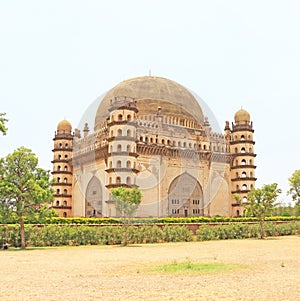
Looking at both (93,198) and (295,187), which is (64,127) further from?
(295,187)

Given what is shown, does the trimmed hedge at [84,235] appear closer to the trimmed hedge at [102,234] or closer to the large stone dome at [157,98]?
the trimmed hedge at [102,234]

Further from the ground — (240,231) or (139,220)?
(139,220)

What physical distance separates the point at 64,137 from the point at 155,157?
43.6 feet

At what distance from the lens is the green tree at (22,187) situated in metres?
19.7

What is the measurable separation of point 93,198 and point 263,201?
19958 millimetres

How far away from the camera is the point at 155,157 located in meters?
40.3

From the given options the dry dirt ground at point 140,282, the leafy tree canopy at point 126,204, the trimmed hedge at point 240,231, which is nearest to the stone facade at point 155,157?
the leafy tree canopy at point 126,204

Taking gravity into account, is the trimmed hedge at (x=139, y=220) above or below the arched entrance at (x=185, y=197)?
below

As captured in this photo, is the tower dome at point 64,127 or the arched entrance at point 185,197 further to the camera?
the tower dome at point 64,127

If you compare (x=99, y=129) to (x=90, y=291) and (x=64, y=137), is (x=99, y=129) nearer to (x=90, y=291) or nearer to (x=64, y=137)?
(x=64, y=137)

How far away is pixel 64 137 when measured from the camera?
48.1 m

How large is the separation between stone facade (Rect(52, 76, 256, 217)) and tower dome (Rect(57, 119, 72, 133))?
0.12 m

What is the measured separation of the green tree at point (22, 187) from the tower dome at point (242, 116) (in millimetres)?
32458

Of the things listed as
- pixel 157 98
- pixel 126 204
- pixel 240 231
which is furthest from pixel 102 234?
pixel 157 98
